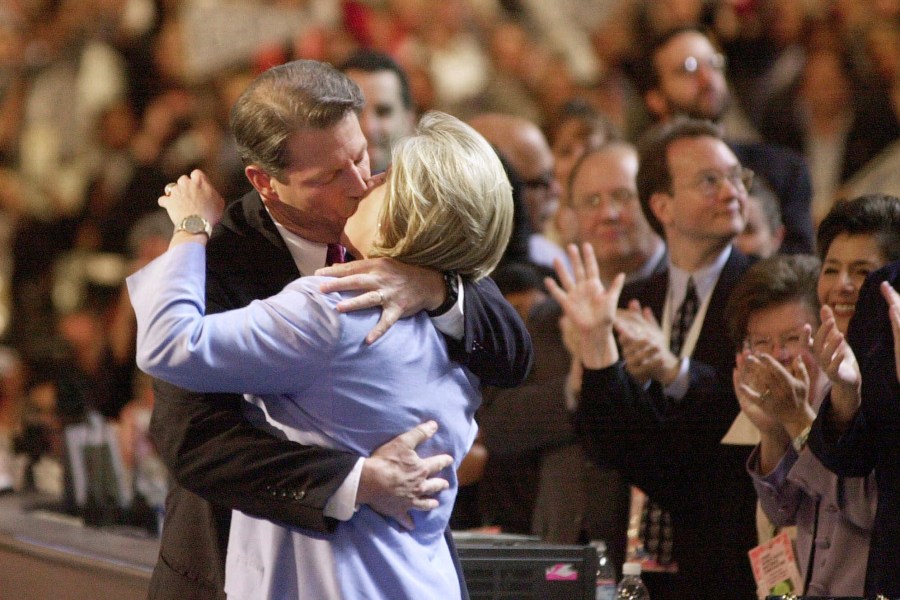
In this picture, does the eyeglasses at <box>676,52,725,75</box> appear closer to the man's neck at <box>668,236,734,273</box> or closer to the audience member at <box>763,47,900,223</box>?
the audience member at <box>763,47,900,223</box>

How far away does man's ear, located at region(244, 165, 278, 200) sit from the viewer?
84.8 inches

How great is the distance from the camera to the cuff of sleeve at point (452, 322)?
204 centimetres

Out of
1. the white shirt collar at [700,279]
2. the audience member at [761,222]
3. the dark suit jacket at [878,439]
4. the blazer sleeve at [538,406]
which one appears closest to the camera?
the dark suit jacket at [878,439]

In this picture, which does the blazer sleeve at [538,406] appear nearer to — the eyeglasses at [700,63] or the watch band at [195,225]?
the eyeglasses at [700,63]

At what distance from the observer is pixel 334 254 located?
228cm

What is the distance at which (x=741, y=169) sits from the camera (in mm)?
3584

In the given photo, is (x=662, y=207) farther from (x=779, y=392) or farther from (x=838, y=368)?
(x=838, y=368)

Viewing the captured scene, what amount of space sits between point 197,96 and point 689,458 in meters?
5.57

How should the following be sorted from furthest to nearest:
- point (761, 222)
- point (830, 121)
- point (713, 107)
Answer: point (830, 121) < point (713, 107) < point (761, 222)

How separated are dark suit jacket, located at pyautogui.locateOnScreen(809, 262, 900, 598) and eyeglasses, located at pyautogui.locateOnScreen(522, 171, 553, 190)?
2.01m

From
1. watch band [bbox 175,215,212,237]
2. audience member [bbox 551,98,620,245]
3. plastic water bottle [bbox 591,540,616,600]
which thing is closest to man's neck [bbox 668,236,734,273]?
plastic water bottle [bbox 591,540,616,600]

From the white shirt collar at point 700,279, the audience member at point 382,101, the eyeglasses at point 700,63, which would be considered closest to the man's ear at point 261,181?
the white shirt collar at point 700,279

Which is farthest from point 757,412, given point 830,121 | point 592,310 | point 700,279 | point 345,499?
point 830,121

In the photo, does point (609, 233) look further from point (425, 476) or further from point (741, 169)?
point (425, 476)
